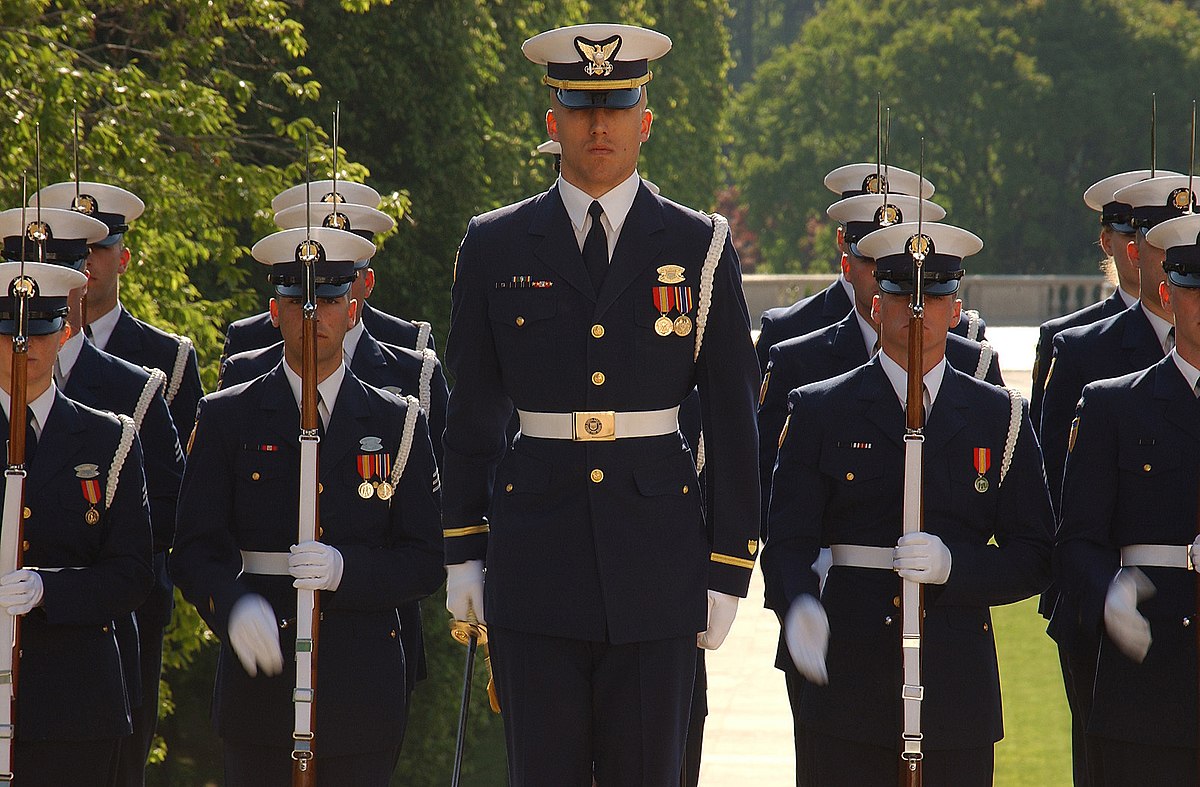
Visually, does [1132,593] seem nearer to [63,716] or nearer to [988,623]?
[988,623]

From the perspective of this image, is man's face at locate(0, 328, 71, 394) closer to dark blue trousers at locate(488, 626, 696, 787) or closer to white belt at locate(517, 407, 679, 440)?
white belt at locate(517, 407, 679, 440)

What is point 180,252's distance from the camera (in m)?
11.2

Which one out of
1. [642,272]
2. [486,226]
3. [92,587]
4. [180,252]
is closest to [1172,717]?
[642,272]

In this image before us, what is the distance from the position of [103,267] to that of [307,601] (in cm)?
222

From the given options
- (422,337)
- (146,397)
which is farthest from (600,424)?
(422,337)

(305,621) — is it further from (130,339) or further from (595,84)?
(130,339)

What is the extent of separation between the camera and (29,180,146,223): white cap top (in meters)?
7.60

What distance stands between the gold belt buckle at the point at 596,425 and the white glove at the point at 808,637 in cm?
80

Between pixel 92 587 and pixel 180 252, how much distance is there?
18.7ft

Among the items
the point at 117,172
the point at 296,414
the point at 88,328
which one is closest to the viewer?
the point at 296,414

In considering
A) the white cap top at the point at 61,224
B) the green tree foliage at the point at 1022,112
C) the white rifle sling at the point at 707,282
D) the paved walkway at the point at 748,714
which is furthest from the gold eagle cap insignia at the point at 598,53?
the green tree foliage at the point at 1022,112

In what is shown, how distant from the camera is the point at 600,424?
16.1ft

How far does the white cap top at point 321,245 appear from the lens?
236 inches

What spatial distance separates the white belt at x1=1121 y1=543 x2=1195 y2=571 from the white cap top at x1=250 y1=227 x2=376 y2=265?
7.90 ft
